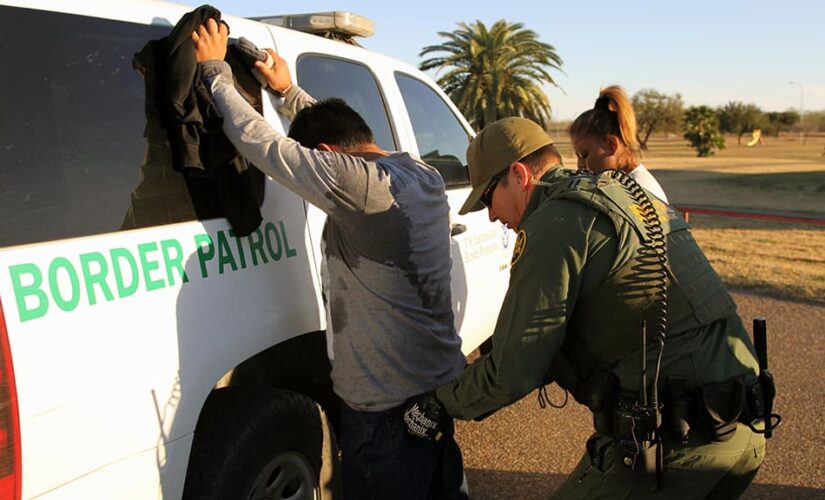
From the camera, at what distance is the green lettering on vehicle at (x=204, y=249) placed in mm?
2234

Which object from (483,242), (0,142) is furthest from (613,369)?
(483,242)

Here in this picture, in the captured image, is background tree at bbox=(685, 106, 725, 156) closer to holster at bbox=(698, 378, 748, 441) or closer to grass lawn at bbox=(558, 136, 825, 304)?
grass lawn at bbox=(558, 136, 825, 304)

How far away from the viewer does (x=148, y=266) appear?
206 cm

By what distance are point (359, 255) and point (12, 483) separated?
1154mm

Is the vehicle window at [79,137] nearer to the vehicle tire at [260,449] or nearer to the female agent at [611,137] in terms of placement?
the vehicle tire at [260,449]

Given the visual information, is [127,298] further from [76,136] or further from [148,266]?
[76,136]

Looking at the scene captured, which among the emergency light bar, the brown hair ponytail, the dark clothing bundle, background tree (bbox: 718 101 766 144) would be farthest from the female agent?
background tree (bbox: 718 101 766 144)

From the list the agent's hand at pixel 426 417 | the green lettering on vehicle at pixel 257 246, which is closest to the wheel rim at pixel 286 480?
the agent's hand at pixel 426 417

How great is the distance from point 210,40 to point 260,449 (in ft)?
4.34

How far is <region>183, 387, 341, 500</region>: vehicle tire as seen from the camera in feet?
7.48

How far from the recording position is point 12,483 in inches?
66.1

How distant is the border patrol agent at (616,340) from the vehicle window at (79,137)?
0.99 meters

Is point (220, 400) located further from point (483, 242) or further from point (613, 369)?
point (483, 242)

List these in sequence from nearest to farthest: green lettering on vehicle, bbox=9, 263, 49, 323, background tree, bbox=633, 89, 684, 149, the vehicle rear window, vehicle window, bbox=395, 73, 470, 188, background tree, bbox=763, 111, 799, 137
→ green lettering on vehicle, bbox=9, 263, 49, 323, the vehicle rear window, vehicle window, bbox=395, 73, 470, 188, background tree, bbox=633, 89, 684, 149, background tree, bbox=763, 111, 799, 137
